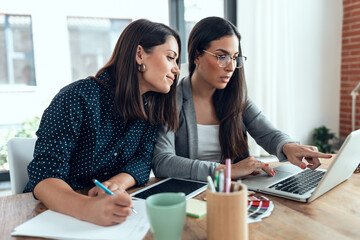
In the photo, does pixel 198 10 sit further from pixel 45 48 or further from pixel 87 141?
pixel 87 141

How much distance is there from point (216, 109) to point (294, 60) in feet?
6.20

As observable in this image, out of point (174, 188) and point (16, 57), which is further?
point (16, 57)

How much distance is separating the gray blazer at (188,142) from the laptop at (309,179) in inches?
6.6

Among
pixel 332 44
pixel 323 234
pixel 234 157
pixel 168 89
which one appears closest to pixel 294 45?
pixel 332 44

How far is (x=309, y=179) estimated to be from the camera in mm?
A: 1006

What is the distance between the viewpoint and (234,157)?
4.53 ft

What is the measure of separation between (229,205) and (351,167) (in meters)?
0.61

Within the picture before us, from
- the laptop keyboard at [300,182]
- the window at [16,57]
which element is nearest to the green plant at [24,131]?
the window at [16,57]

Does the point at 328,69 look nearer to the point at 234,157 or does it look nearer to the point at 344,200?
the point at 234,157

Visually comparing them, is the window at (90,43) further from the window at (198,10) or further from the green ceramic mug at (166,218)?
the green ceramic mug at (166,218)

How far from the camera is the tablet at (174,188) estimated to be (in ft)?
2.95

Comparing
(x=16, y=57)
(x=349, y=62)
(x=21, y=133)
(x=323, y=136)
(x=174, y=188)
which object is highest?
(x=16, y=57)

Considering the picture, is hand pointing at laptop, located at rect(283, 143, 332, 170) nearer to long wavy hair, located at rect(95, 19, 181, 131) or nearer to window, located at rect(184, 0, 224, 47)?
long wavy hair, located at rect(95, 19, 181, 131)

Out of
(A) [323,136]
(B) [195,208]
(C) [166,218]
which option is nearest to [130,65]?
(B) [195,208]
